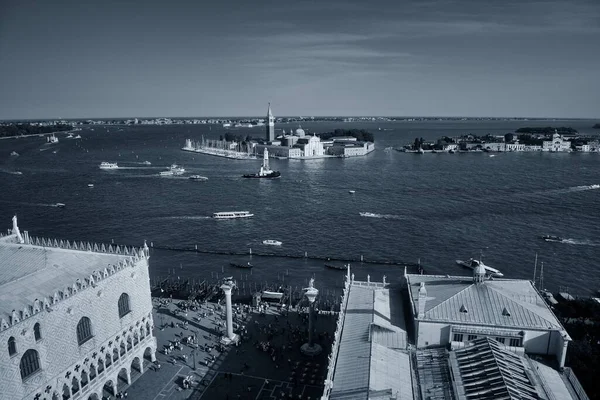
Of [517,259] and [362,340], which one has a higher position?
[362,340]

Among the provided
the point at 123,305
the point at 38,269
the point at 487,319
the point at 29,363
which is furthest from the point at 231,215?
the point at 487,319

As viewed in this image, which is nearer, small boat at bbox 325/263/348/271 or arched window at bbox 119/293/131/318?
arched window at bbox 119/293/131/318

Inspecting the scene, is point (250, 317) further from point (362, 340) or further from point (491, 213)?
point (491, 213)

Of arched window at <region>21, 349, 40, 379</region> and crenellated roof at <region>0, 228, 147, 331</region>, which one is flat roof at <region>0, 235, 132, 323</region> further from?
arched window at <region>21, 349, 40, 379</region>

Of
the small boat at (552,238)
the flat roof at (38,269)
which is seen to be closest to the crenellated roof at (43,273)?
the flat roof at (38,269)

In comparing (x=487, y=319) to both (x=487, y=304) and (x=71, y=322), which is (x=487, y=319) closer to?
(x=487, y=304)

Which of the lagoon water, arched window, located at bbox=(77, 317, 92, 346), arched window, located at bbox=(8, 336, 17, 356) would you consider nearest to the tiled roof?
arched window, located at bbox=(77, 317, 92, 346)

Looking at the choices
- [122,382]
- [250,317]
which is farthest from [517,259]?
[122,382]
